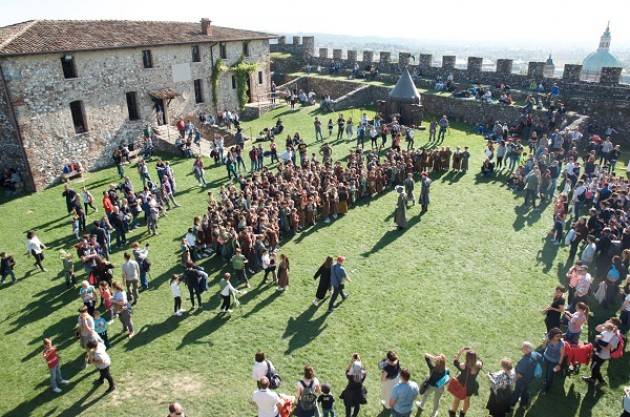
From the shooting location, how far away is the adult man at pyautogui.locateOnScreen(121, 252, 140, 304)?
12.4 metres

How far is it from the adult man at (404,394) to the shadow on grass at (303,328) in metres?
3.44

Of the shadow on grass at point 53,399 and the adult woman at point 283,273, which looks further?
the adult woman at point 283,273

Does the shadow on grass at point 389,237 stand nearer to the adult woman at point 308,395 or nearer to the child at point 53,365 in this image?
the adult woman at point 308,395

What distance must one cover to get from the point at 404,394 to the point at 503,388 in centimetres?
168

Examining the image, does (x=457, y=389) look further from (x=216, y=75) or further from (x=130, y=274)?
(x=216, y=75)

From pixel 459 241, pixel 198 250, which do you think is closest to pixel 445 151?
pixel 459 241

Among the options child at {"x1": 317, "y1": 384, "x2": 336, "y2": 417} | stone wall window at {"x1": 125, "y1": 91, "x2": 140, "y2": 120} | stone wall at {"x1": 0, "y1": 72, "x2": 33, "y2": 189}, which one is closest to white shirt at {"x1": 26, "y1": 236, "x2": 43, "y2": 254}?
stone wall at {"x1": 0, "y1": 72, "x2": 33, "y2": 189}

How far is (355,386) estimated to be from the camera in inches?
329

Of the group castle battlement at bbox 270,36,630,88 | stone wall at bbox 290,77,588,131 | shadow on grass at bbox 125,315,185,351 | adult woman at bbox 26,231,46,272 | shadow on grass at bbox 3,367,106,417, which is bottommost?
shadow on grass at bbox 3,367,106,417

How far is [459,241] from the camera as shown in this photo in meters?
15.9

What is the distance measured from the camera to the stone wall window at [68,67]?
23756 millimetres

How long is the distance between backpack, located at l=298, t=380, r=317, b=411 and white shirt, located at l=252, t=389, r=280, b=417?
1.46ft

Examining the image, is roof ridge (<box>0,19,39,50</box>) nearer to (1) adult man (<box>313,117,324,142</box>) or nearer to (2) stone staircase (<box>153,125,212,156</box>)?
(2) stone staircase (<box>153,125,212,156</box>)

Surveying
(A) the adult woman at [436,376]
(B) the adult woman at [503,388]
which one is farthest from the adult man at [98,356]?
(B) the adult woman at [503,388]
